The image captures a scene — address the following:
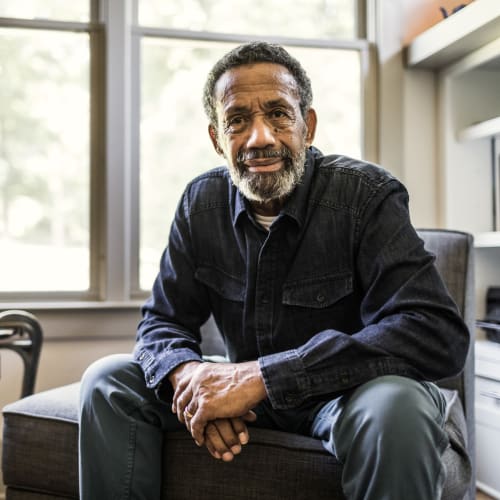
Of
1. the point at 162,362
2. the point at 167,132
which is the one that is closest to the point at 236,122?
the point at 162,362

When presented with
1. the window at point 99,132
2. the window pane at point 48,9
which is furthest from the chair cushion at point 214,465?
the window pane at point 48,9

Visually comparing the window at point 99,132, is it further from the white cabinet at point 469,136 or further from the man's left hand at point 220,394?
the man's left hand at point 220,394

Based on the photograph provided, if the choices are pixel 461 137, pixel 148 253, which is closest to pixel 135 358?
pixel 148 253

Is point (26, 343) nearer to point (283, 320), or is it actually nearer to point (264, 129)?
point (283, 320)

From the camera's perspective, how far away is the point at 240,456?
4.05 feet

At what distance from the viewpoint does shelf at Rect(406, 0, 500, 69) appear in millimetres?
1906

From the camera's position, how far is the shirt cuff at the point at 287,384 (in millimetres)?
1084

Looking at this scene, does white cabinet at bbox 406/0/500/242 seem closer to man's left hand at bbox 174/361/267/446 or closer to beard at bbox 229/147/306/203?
beard at bbox 229/147/306/203

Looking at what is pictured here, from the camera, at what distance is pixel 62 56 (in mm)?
2299

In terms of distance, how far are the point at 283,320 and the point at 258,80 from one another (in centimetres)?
53

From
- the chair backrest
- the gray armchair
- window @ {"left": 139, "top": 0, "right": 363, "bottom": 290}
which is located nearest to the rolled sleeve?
the gray armchair

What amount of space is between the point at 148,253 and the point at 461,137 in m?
1.27

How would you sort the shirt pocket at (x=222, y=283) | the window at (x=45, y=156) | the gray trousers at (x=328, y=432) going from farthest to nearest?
the window at (x=45, y=156), the shirt pocket at (x=222, y=283), the gray trousers at (x=328, y=432)

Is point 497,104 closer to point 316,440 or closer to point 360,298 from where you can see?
point 360,298
